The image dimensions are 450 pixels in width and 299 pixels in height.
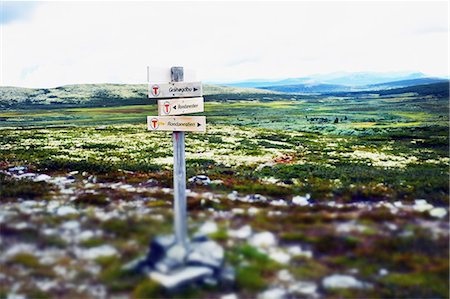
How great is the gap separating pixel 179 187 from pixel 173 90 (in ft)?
8.54

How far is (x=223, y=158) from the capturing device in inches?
1109

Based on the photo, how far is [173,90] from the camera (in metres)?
11.0

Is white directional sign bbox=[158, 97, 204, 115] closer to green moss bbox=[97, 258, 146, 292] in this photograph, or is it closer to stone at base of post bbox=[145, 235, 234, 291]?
stone at base of post bbox=[145, 235, 234, 291]

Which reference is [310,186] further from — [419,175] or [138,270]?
[138,270]

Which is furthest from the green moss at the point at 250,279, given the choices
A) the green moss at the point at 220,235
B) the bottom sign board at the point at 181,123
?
the bottom sign board at the point at 181,123

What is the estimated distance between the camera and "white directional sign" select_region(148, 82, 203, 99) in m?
10.9

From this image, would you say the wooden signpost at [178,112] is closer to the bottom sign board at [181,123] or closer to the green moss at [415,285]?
the bottom sign board at [181,123]

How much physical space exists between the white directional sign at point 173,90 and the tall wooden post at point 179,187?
18cm

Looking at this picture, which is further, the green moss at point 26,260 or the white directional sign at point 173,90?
the white directional sign at point 173,90

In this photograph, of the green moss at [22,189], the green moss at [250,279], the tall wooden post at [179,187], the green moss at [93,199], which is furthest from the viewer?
the green moss at [22,189]

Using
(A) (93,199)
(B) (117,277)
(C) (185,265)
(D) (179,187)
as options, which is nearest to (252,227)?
(D) (179,187)

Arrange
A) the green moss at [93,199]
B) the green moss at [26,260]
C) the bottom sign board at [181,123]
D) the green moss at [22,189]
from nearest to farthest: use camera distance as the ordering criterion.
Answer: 1. the green moss at [26,260]
2. the bottom sign board at [181,123]
3. the green moss at [93,199]
4. the green moss at [22,189]

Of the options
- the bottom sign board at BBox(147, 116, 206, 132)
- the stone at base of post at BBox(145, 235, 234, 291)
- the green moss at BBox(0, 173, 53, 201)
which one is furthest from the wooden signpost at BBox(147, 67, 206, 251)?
the green moss at BBox(0, 173, 53, 201)

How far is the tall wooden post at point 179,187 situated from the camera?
32.9 ft
